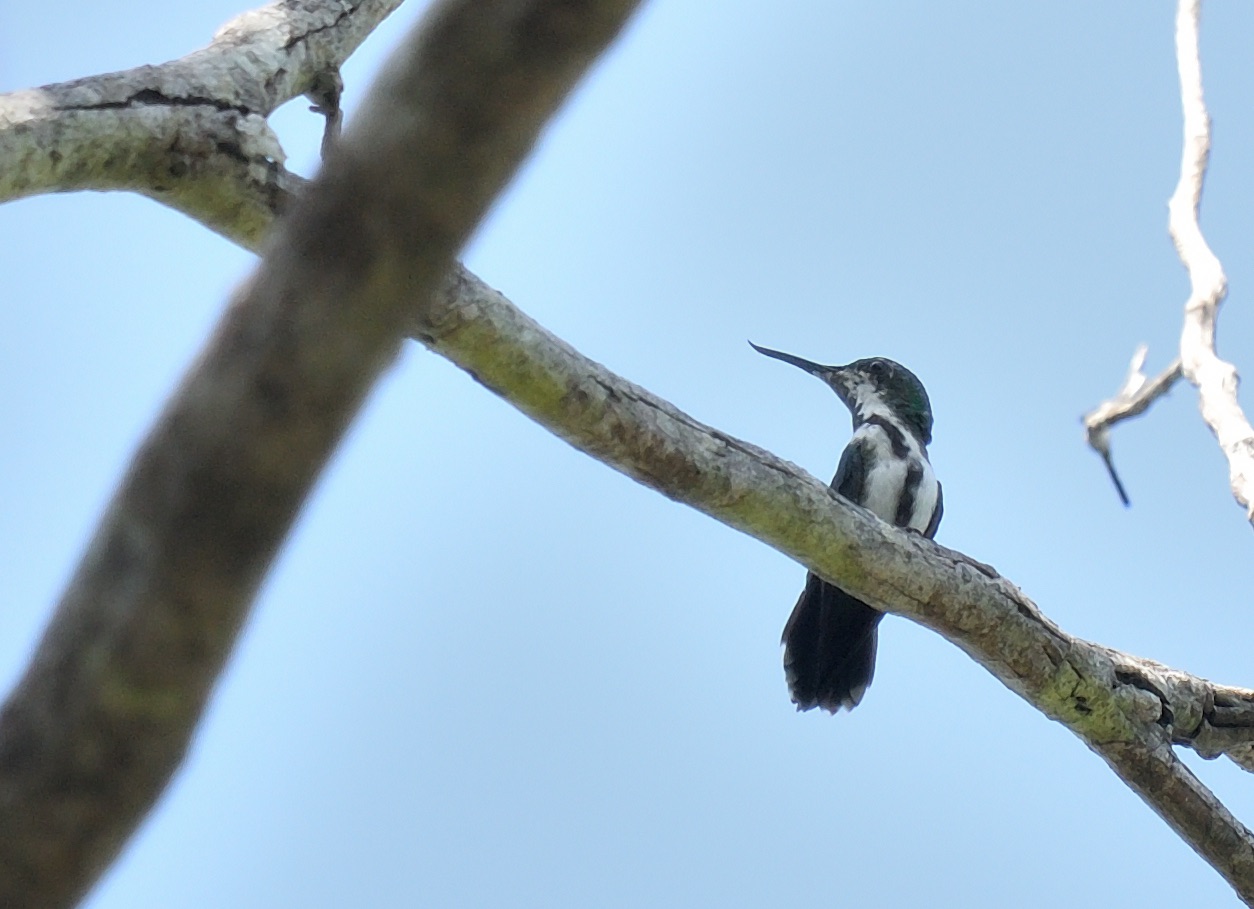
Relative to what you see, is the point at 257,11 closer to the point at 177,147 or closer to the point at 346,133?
the point at 177,147

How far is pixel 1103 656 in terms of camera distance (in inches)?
172

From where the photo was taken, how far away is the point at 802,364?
7312 millimetres

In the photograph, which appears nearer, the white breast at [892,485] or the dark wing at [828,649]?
the dark wing at [828,649]

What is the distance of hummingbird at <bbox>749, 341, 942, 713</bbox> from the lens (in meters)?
5.57

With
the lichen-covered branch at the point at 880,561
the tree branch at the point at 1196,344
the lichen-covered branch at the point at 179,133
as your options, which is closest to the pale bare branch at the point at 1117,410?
the tree branch at the point at 1196,344

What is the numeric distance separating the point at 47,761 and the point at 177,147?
2197mm


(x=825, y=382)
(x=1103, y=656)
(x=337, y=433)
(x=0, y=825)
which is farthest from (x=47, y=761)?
(x=825, y=382)

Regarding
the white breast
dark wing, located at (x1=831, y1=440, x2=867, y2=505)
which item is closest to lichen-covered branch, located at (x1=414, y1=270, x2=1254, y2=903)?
the white breast

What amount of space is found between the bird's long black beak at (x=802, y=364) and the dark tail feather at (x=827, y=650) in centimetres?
190

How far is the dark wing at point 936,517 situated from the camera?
20.6 feet

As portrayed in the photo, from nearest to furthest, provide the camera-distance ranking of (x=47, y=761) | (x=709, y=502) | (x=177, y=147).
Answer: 1. (x=47, y=761)
2. (x=177, y=147)
3. (x=709, y=502)

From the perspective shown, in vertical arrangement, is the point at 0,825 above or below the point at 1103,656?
below

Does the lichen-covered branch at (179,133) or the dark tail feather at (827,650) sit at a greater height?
the dark tail feather at (827,650)

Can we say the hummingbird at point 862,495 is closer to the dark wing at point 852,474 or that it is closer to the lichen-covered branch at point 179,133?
the dark wing at point 852,474
